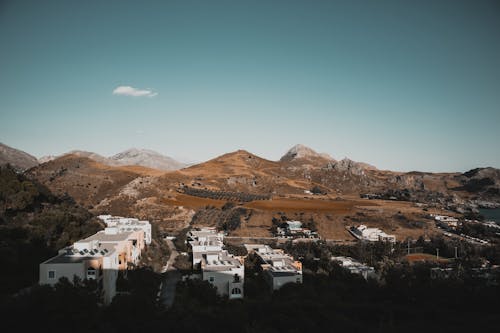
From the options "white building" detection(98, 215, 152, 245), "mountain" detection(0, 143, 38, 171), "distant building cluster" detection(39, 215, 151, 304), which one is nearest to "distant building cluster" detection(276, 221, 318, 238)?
"white building" detection(98, 215, 152, 245)

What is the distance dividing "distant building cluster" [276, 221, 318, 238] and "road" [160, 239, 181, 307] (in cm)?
1550

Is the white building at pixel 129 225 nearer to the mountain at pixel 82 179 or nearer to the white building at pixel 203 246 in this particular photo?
the white building at pixel 203 246

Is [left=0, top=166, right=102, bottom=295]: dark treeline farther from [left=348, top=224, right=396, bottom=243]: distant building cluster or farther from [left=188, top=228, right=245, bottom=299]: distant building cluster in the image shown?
[left=348, top=224, right=396, bottom=243]: distant building cluster

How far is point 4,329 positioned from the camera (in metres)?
13.1

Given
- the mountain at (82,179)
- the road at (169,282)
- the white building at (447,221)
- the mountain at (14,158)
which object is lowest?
the road at (169,282)

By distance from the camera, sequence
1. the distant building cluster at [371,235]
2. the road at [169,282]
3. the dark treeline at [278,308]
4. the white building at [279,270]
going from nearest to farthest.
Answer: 1. the dark treeline at [278,308]
2. the road at [169,282]
3. the white building at [279,270]
4. the distant building cluster at [371,235]

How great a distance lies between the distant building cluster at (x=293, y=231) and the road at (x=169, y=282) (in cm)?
1550

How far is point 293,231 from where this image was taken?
47.1 m

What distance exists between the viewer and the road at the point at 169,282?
886 inches

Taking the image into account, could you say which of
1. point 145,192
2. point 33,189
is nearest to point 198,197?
point 145,192

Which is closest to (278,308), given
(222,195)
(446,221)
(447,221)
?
(446,221)

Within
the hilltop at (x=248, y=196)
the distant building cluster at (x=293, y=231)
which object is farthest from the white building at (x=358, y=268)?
the hilltop at (x=248, y=196)

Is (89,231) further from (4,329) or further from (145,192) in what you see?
(145,192)

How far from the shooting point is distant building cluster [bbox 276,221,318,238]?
1820 inches
